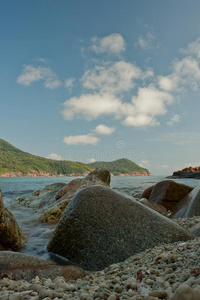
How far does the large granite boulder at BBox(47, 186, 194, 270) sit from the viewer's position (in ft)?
12.4

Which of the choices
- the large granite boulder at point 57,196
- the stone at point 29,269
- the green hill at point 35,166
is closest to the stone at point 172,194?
the large granite boulder at point 57,196

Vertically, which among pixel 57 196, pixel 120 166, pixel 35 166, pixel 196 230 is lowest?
pixel 57 196

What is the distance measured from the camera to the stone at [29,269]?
272 cm

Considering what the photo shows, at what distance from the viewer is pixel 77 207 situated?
4.41 m

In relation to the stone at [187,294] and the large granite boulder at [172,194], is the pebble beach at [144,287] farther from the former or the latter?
the large granite boulder at [172,194]

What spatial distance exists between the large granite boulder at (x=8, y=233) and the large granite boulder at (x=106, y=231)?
2.80 ft

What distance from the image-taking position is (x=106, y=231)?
4023 mm

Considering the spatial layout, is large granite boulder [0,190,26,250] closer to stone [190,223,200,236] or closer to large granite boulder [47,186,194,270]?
large granite boulder [47,186,194,270]

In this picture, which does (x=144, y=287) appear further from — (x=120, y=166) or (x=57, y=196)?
(x=120, y=166)

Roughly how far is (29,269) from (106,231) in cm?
162

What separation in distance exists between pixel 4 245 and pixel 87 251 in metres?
1.94

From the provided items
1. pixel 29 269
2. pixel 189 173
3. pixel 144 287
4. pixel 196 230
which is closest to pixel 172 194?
pixel 196 230

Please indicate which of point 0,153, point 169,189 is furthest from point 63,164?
point 169,189

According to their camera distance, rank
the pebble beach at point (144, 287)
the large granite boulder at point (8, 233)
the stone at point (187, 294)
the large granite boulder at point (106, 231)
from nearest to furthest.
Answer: the stone at point (187, 294) → the pebble beach at point (144, 287) → the large granite boulder at point (106, 231) → the large granite boulder at point (8, 233)
